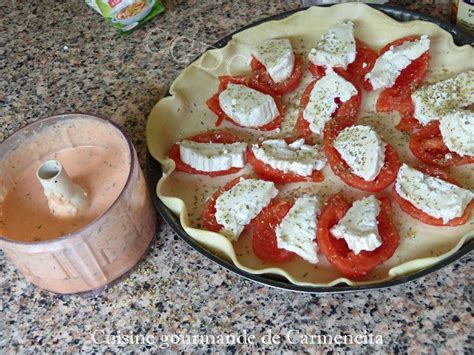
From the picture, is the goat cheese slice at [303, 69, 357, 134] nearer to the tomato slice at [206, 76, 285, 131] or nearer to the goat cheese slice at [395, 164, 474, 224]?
the tomato slice at [206, 76, 285, 131]

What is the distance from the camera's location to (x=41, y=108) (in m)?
1.49

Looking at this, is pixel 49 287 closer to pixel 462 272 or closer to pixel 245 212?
pixel 245 212

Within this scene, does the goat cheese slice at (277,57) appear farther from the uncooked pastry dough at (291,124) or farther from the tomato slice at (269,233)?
the tomato slice at (269,233)

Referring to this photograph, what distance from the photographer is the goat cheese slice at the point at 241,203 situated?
1.10 meters

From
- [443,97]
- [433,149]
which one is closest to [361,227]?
[433,149]

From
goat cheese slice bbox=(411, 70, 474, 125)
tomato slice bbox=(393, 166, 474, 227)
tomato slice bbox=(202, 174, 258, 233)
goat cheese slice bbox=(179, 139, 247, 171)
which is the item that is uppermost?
goat cheese slice bbox=(179, 139, 247, 171)

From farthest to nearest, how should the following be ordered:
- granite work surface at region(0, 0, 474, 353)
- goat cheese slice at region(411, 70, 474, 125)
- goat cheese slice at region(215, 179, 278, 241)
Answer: goat cheese slice at region(411, 70, 474, 125) → goat cheese slice at region(215, 179, 278, 241) → granite work surface at region(0, 0, 474, 353)

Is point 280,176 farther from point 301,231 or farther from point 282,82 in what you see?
point 282,82

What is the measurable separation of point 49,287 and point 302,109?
24.9 inches

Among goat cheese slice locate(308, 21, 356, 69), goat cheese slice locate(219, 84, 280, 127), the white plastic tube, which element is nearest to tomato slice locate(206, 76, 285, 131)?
goat cheese slice locate(219, 84, 280, 127)

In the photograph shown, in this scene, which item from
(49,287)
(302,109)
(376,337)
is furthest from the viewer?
(302,109)

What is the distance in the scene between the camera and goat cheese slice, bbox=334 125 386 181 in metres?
1.14

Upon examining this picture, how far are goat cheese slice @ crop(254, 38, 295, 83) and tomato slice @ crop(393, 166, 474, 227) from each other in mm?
376

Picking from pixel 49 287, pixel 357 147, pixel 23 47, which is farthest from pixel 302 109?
pixel 23 47
